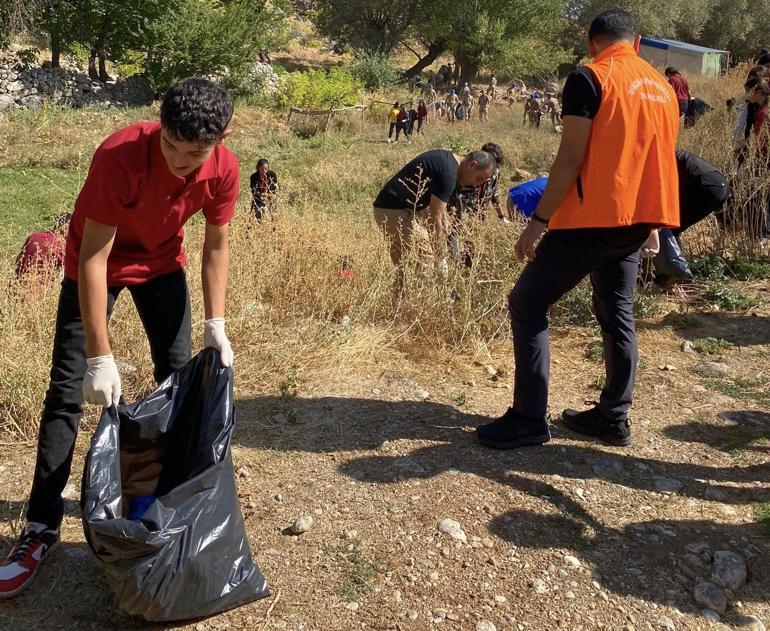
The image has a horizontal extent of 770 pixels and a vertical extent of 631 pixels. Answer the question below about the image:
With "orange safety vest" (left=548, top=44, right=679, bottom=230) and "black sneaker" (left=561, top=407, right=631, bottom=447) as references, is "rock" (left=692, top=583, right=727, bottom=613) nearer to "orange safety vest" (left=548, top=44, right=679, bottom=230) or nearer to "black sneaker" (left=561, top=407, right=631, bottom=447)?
"black sneaker" (left=561, top=407, right=631, bottom=447)

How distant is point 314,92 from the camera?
2519 cm

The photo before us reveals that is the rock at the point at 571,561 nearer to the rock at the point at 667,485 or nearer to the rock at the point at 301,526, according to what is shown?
the rock at the point at 667,485

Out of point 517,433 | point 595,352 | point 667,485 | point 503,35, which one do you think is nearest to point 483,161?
point 595,352

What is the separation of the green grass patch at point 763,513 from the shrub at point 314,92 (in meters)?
23.3

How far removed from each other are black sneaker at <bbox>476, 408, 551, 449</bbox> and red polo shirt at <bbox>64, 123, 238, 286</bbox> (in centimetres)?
143

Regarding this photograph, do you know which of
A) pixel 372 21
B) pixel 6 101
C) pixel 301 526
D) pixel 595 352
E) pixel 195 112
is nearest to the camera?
pixel 195 112

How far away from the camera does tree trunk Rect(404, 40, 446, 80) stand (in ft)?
137

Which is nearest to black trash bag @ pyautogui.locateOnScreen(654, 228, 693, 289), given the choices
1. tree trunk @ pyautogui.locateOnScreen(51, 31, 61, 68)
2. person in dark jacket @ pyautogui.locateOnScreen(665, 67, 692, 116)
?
person in dark jacket @ pyautogui.locateOnScreen(665, 67, 692, 116)

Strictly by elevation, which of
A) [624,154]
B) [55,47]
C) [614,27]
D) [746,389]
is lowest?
[746,389]

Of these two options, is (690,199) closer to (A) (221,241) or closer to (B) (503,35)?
(A) (221,241)

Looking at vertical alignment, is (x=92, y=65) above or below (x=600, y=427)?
above

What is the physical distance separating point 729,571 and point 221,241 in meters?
1.98

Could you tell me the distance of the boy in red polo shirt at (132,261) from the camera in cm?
199

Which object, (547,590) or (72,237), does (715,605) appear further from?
(72,237)
